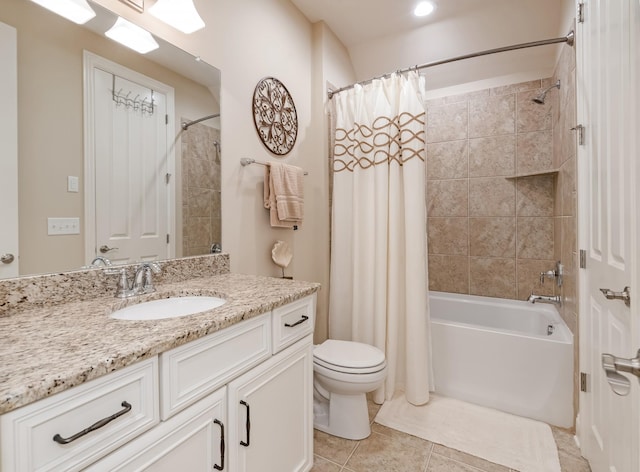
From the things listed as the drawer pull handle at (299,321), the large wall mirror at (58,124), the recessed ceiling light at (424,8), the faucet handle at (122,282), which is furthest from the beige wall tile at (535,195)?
the faucet handle at (122,282)

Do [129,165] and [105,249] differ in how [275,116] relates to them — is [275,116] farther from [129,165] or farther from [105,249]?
[105,249]

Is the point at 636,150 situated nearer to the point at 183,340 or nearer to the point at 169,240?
the point at 183,340

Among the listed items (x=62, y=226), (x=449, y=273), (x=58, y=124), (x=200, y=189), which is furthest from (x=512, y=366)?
(x=58, y=124)

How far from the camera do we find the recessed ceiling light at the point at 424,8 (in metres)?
2.16

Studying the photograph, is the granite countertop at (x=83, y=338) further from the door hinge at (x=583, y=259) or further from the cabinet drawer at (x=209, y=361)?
the door hinge at (x=583, y=259)

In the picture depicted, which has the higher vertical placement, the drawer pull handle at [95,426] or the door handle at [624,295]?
the door handle at [624,295]

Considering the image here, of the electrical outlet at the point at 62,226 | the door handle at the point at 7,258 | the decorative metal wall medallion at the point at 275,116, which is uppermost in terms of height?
the decorative metal wall medallion at the point at 275,116

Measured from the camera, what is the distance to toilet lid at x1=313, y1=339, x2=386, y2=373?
64.3 inches

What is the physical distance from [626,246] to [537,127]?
184cm

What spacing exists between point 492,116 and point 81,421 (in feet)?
9.91

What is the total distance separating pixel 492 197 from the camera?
259 cm

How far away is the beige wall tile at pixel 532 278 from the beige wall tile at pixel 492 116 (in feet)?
3.45

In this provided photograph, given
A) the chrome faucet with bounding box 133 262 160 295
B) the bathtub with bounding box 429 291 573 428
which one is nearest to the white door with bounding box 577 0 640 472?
the bathtub with bounding box 429 291 573 428

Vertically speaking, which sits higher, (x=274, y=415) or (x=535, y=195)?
(x=535, y=195)
